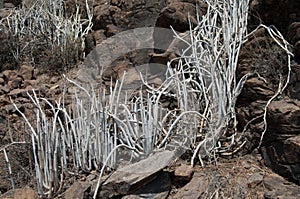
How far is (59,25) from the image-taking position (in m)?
4.23

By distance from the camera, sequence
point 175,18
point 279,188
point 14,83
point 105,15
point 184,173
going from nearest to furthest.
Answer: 1. point 279,188
2. point 184,173
3. point 175,18
4. point 14,83
5. point 105,15

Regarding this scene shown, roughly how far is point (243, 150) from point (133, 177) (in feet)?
2.33

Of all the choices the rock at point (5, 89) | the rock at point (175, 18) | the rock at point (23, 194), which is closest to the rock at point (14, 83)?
the rock at point (5, 89)

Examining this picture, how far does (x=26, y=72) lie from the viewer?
396cm

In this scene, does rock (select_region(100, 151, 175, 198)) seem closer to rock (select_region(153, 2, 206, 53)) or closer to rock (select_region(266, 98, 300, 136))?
rock (select_region(266, 98, 300, 136))

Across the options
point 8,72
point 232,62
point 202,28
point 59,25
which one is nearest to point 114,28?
point 59,25

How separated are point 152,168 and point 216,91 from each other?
669 millimetres

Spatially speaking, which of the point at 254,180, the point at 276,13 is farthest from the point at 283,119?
the point at 276,13

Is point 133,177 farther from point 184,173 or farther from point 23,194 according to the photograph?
point 23,194

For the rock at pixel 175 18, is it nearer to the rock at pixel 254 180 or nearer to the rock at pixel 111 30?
the rock at pixel 111 30

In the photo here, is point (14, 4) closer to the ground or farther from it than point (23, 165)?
farther from it

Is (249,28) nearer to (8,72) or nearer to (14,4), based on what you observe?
(8,72)

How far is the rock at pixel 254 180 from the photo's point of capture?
2224 millimetres

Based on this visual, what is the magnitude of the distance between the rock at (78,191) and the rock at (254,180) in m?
0.79
